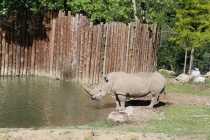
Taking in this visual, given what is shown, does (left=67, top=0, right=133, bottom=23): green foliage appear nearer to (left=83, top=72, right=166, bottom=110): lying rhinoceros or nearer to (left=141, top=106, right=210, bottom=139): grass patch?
(left=83, top=72, right=166, bottom=110): lying rhinoceros

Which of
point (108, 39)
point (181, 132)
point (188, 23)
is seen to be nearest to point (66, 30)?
point (108, 39)

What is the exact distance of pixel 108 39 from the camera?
69.7ft

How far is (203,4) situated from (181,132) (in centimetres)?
1399

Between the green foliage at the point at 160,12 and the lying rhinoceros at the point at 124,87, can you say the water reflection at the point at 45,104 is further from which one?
the green foliage at the point at 160,12

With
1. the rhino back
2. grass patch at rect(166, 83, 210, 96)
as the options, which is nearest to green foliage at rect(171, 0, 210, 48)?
grass patch at rect(166, 83, 210, 96)

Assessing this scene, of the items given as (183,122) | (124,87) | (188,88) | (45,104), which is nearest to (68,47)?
(45,104)

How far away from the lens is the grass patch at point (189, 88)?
20.0 metres

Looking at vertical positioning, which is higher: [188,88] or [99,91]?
[99,91]

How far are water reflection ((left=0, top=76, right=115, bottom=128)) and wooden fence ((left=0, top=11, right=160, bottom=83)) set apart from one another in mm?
1058

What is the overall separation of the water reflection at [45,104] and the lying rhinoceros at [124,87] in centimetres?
76

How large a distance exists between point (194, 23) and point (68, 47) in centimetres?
810

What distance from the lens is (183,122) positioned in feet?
45.3

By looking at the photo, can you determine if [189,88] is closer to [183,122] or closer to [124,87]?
[124,87]

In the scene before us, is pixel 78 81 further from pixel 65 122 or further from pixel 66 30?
pixel 65 122
